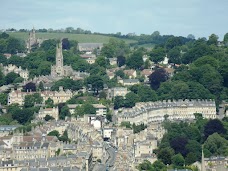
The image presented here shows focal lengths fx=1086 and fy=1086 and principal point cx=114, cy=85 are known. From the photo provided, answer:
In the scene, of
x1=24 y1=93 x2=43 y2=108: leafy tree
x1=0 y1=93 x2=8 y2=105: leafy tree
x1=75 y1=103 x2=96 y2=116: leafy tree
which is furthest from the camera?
x1=0 y1=93 x2=8 y2=105: leafy tree

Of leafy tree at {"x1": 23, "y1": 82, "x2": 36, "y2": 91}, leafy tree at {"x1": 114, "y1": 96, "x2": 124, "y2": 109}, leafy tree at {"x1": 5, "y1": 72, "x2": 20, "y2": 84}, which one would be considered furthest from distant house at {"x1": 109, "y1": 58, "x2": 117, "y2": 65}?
leafy tree at {"x1": 114, "y1": 96, "x2": 124, "y2": 109}

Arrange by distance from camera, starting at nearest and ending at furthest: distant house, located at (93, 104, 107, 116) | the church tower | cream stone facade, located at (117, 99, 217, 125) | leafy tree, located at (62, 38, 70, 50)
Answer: cream stone facade, located at (117, 99, 217, 125) < distant house, located at (93, 104, 107, 116) < the church tower < leafy tree, located at (62, 38, 70, 50)

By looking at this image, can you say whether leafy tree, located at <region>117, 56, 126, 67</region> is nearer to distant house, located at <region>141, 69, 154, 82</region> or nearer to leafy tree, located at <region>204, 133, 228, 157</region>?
distant house, located at <region>141, 69, 154, 82</region>

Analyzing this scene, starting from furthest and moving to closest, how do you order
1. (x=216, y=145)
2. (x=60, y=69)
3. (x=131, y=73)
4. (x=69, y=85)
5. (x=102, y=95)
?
1. (x=60, y=69)
2. (x=131, y=73)
3. (x=69, y=85)
4. (x=102, y=95)
5. (x=216, y=145)

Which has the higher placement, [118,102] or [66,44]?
[66,44]

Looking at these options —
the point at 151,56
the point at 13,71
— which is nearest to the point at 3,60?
the point at 13,71

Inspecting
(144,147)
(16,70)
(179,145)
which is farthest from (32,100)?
(179,145)

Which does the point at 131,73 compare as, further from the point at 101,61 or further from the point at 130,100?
the point at 130,100

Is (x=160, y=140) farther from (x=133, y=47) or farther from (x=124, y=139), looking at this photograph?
(x=133, y=47)
